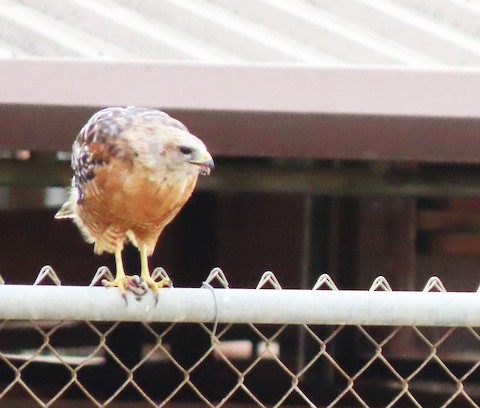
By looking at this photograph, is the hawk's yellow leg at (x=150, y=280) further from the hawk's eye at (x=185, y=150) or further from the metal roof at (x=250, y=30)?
the metal roof at (x=250, y=30)

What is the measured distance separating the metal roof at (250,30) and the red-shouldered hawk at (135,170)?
131 cm

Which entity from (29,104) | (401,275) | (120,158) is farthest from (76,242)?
(120,158)

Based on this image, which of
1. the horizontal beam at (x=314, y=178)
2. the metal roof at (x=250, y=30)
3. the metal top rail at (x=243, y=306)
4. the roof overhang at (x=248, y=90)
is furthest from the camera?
the horizontal beam at (x=314, y=178)

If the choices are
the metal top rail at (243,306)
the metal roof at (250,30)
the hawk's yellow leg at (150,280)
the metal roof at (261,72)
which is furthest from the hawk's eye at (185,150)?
the metal roof at (250,30)

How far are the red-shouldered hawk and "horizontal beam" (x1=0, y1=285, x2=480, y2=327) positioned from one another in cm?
27

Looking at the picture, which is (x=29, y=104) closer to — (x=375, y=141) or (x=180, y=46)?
(x=180, y=46)

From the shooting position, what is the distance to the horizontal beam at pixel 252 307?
4.86 feet

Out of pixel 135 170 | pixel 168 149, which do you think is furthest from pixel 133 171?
pixel 168 149

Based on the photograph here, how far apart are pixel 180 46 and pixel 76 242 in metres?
2.21

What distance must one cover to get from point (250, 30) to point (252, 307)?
239cm

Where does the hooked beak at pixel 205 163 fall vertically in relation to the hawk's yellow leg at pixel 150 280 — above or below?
above

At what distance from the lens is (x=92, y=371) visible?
522 centimetres

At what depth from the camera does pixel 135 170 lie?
203 centimetres

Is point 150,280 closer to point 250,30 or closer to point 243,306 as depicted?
point 243,306
